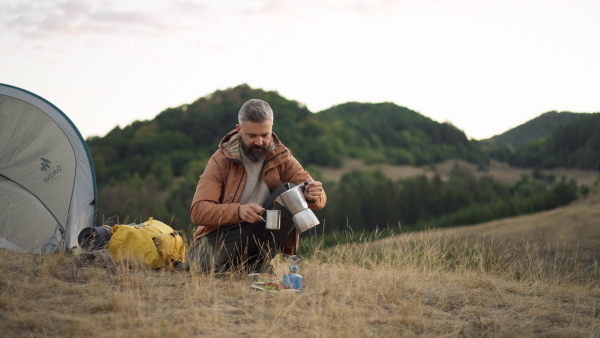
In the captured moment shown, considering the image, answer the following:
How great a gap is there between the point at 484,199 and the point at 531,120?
9.59 m

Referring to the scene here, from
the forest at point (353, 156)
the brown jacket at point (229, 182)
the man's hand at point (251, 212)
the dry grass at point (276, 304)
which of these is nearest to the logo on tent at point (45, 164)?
the dry grass at point (276, 304)

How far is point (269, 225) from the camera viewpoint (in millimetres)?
4742

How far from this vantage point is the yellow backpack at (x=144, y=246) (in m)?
5.60

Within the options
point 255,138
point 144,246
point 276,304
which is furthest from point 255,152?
point 144,246

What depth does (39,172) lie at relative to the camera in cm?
711

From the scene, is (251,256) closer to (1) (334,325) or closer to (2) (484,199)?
(1) (334,325)

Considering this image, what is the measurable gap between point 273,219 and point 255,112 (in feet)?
2.99

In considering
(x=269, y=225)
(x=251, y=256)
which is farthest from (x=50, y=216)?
(x=269, y=225)

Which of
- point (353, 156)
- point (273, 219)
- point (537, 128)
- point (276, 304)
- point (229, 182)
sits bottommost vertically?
point (276, 304)

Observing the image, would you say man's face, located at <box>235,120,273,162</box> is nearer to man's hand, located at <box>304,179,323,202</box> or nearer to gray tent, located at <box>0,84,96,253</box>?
man's hand, located at <box>304,179,323,202</box>

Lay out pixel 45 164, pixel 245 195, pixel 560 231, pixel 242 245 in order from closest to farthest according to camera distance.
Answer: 1. pixel 242 245
2. pixel 245 195
3. pixel 45 164
4. pixel 560 231

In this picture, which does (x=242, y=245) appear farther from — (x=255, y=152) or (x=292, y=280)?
(x=255, y=152)

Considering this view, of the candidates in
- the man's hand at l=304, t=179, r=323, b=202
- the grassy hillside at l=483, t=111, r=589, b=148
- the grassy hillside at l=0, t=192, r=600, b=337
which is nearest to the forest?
the grassy hillside at l=483, t=111, r=589, b=148

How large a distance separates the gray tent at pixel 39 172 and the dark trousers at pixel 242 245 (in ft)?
7.05
